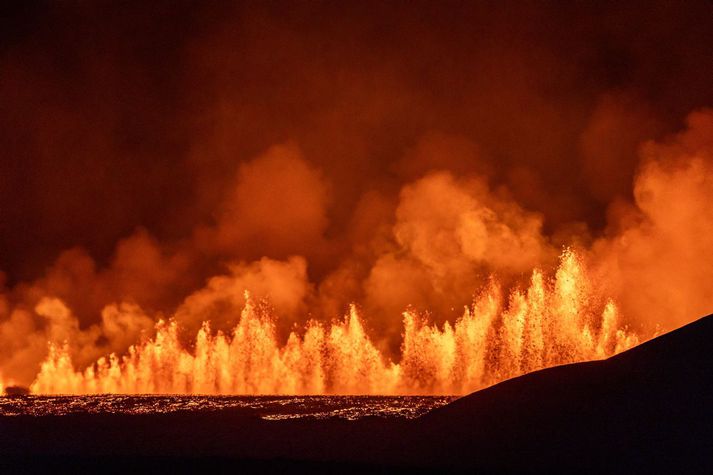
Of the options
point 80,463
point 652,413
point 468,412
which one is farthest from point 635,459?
point 80,463

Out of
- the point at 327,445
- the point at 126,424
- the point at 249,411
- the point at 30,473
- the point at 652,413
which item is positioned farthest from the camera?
the point at 249,411

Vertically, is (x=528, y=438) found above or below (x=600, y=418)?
below

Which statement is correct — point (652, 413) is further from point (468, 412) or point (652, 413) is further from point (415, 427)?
point (415, 427)

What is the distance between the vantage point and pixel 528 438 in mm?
34844

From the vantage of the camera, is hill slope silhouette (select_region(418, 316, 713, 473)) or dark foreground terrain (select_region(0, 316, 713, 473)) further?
dark foreground terrain (select_region(0, 316, 713, 473))

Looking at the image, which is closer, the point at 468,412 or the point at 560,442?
the point at 560,442

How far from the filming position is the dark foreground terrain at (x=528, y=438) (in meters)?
31.7

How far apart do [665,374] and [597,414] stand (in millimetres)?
3921

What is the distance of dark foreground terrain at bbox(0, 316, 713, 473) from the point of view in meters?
31.7

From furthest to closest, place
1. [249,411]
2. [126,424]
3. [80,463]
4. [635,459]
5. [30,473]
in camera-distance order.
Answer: [249,411]
[126,424]
[80,463]
[30,473]
[635,459]

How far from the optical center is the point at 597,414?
114 feet

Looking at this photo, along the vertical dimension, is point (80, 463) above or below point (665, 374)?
below

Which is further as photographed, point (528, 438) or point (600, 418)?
point (528, 438)

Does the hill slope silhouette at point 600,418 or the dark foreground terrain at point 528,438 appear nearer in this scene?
the hill slope silhouette at point 600,418
